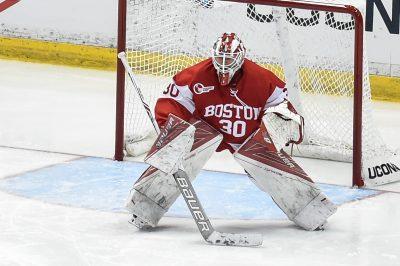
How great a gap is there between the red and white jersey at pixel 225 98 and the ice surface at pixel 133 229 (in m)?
0.43

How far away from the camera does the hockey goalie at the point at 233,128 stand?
16.6 ft

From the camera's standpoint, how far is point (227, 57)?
16.3ft

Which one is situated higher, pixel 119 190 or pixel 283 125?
pixel 283 125

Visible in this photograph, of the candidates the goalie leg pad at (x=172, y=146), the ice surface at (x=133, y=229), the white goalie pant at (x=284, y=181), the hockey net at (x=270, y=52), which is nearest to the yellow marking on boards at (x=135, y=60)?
the hockey net at (x=270, y=52)

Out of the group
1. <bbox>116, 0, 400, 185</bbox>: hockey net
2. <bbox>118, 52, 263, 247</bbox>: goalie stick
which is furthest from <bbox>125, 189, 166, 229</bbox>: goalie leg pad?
<bbox>116, 0, 400, 185</bbox>: hockey net

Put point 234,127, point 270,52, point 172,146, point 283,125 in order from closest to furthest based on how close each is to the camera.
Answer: point 172,146 < point 283,125 < point 234,127 < point 270,52

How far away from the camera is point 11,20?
8.67 meters

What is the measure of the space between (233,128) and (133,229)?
1.83 ft

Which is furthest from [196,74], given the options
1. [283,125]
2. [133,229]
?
[133,229]

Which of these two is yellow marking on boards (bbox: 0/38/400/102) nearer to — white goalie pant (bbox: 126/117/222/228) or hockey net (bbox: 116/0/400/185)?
hockey net (bbox: 116/0/400/185)

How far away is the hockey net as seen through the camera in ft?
21.3

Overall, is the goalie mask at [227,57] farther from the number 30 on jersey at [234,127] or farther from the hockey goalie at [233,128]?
the number 30 on jersey at [234,127]

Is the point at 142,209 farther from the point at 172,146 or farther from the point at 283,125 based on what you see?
the point at 283,125

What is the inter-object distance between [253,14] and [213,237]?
2.21 m
